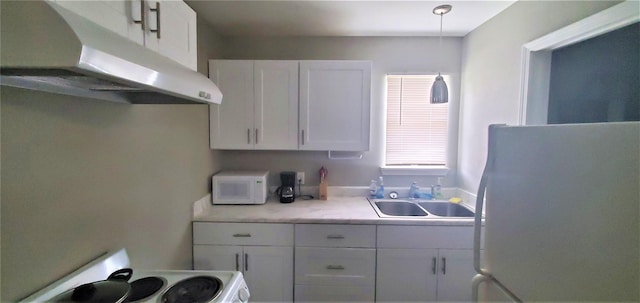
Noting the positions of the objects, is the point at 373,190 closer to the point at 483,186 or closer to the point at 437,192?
the point at 437,192

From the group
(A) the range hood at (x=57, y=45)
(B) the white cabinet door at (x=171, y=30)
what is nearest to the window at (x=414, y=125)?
(B) the white cabinet door at (x=171, y=30)

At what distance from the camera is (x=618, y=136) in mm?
652

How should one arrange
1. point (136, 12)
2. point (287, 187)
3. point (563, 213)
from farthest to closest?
point (287, 187)
point (136, 12)
point (563, 213)

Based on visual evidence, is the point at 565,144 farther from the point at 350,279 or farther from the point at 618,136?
the point at 350,279

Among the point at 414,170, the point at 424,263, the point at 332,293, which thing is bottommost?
the point at 332,293

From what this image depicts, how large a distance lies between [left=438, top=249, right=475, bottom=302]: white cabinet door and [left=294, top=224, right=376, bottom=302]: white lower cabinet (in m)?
0.48

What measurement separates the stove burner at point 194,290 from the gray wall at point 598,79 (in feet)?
6.86

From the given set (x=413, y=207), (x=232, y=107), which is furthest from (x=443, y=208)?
(x=232, y=107)

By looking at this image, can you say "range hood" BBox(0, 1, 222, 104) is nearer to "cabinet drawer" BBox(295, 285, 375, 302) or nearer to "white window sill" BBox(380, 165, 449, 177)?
"cabinet drawer" BBox(295, 285, 375, 302)

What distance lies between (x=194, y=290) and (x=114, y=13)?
1068 mm

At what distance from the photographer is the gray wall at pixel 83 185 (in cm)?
81

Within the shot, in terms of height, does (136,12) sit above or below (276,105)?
above

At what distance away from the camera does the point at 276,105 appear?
2.21 m

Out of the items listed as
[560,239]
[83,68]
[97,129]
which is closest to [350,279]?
[560,239]
